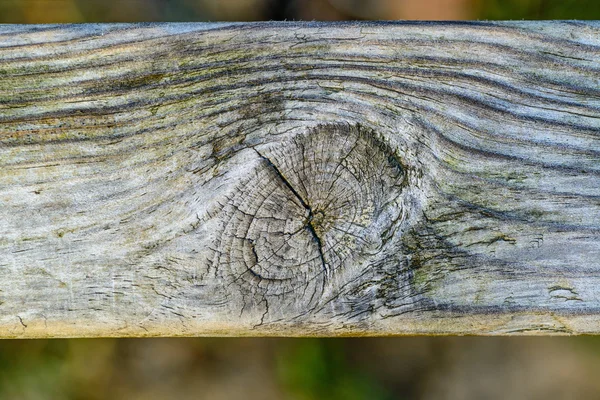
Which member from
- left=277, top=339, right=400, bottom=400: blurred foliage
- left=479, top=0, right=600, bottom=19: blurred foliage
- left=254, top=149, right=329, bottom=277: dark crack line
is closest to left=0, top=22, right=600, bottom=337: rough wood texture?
left=254, top=149, right=329, bottom=277: dark crack line

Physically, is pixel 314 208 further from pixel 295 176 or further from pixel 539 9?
pixel 539 9

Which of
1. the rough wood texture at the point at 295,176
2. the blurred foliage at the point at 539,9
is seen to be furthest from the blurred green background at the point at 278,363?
the rough wood texture at the point at 295,176

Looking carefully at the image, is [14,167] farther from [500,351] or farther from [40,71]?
[500,351]

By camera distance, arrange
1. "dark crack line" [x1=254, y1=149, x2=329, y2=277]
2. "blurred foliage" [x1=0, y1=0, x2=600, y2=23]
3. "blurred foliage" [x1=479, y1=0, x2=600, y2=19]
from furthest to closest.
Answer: "blurred foliage" [x1=0, y1=0, x2=600, y2=23], "blurred foliage" [x1=479, y1=0, x2=600, y2=19], "dark crack line" [x1=254, y1=149, x2=329, y2=277]

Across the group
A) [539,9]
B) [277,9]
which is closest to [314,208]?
[539,9]

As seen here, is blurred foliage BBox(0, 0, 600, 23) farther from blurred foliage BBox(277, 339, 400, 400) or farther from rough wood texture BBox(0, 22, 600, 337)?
rough wood texture BBox(0, 22, 600, 337)

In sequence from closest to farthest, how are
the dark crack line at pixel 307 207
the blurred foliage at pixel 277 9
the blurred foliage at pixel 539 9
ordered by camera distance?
the dark crack line at pixel 307 207 < the blurred foliage at pixel 539 9 < the blurred foliage at pixel 277 9

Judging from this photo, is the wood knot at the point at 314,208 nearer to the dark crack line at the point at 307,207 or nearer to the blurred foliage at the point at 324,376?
the dark crack line at the point at 307,207
